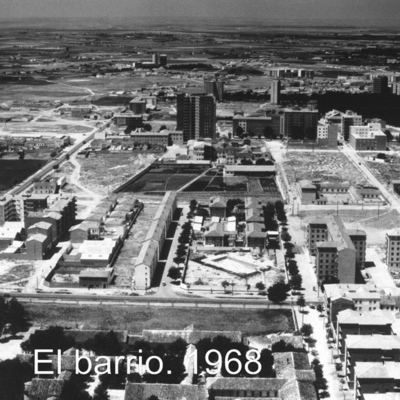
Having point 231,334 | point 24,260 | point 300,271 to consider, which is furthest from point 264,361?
point 24,260

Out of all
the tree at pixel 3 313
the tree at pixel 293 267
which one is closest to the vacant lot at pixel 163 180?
the tree at pixel 293 267

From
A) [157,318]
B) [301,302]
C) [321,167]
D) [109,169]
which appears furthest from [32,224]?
[321,167]

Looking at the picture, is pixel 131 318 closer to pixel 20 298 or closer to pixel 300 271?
pixel 20 298

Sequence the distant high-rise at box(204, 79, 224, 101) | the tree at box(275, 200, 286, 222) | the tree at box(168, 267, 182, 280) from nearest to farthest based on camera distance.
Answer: the tree at box(168, 267, 182, 280), the tree at box(275, 200, 286, 222), the distant high-rise at box(204, 79, 224, 101)

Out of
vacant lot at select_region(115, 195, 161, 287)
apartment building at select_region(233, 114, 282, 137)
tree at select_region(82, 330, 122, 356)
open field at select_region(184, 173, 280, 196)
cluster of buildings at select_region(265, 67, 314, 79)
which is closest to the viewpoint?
tree at select_region(82, 330, 122, 356)

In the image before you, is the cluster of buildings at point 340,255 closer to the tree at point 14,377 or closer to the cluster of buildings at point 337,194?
the cluster of buildings at point 337,194

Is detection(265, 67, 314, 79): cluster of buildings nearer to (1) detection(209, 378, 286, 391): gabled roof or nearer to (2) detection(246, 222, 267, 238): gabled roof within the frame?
(2) detection(246, 222, 267, 238): gabled roof

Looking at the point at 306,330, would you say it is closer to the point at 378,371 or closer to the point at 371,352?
the point at 371,352

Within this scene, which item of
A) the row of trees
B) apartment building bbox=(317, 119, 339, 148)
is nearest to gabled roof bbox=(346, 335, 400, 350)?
the row of trees
